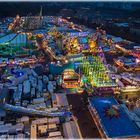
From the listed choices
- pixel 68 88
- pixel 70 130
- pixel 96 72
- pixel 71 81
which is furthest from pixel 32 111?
pixel 96 72

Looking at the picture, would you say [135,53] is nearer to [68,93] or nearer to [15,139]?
[68,93]

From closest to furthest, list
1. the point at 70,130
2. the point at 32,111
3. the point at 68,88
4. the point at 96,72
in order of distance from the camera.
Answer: the point at 70,130 < the point at 32,111 < the point at 68,88 < the point at 96,72

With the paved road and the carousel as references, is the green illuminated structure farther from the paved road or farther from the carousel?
the paved road

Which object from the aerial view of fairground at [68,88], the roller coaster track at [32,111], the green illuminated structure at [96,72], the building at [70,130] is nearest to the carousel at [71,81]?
the aerial view of fairground at [68,88]

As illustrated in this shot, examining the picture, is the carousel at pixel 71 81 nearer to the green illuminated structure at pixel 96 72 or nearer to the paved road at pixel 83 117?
the green illuminated structure at pixel 96 72

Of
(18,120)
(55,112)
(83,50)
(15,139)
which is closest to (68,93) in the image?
(55,112)

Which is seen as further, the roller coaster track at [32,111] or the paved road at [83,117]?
the roller coaster track at [32,111]

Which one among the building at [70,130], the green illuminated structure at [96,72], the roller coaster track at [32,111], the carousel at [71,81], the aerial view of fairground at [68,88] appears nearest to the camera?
the building at [70,130]

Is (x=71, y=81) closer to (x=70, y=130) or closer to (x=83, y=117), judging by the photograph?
(x=83, y=117)
